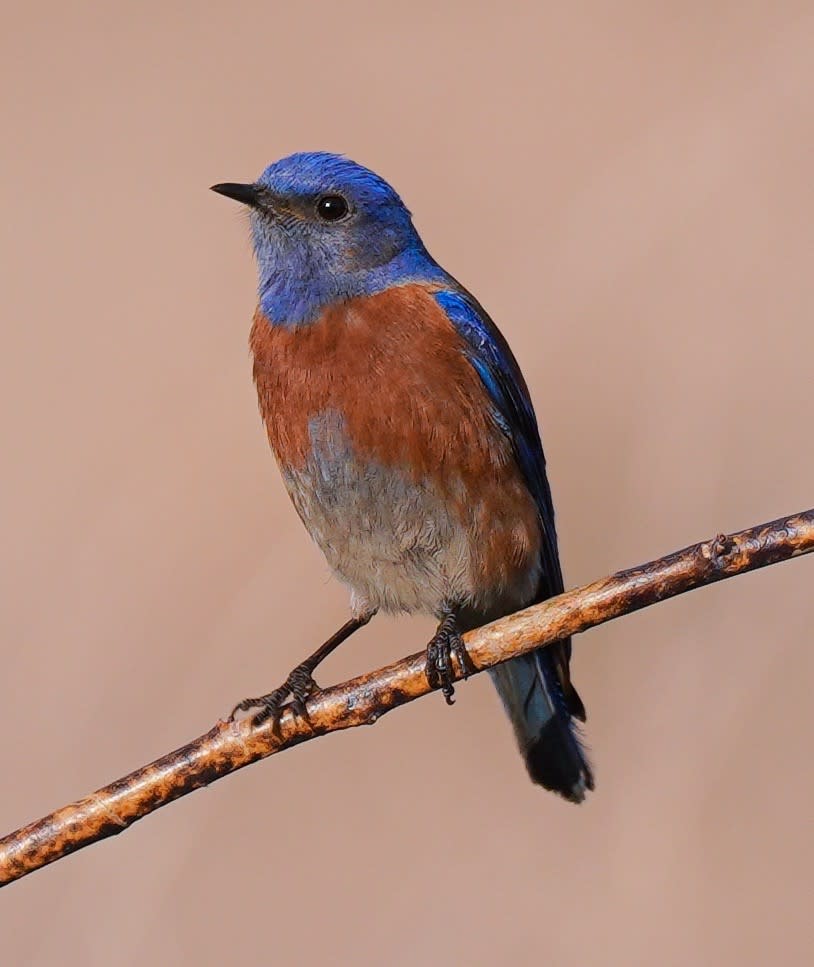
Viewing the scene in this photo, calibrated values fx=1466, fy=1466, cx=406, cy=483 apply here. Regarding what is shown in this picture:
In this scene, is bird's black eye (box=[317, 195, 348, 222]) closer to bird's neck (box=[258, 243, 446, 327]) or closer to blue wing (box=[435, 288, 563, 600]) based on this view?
bird's neck (box=[258, 243, 446, 327])

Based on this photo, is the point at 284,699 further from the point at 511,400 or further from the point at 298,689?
the point at 511,400

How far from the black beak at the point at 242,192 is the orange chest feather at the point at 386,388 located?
0.38m

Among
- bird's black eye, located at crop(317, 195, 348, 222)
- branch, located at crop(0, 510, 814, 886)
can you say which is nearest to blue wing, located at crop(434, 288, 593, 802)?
bird's black eye, located at crop(317, 195, 348, 222)

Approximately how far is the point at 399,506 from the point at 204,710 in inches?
36.7

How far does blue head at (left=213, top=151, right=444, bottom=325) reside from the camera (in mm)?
3686

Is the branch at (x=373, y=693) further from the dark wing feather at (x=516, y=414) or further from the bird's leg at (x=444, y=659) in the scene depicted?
the dark wing feather at (x=516, y=414)

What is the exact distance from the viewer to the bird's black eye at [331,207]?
12.3ft

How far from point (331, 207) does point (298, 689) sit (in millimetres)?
1241

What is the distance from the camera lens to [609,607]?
2492mm

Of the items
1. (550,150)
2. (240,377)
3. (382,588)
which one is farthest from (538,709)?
(550,150)

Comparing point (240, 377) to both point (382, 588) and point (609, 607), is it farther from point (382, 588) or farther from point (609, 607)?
point (609, 607)

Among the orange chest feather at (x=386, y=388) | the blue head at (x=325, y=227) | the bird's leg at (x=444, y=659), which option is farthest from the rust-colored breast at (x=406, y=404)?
the bird's leg at (x=444, y=659)

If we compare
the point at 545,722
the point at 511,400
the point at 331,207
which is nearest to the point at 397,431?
the point at 511,400

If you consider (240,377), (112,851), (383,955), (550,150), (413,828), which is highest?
(550,150)
